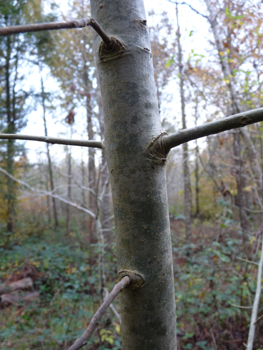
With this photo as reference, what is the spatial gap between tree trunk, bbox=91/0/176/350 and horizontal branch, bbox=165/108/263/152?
0.05 metres

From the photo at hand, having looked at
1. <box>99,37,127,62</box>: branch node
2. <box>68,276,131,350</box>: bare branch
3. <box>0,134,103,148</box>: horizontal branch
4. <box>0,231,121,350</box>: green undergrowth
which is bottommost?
<box>0,231,121,350</box>: green undergrowth

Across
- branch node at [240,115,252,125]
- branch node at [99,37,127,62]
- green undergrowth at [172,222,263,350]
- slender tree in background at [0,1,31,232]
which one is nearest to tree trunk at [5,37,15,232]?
slender tree in background at [0,1,31,232]

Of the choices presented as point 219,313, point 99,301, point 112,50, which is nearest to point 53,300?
point 99,301

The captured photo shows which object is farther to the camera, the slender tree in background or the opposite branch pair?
the slender tree in background

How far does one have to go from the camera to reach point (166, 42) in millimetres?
7984

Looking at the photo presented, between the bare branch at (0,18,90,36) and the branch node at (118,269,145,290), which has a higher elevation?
the bare branch at (0,18,90,36)

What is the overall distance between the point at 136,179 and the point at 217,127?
247mm

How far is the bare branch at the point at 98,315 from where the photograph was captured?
0.40 meters

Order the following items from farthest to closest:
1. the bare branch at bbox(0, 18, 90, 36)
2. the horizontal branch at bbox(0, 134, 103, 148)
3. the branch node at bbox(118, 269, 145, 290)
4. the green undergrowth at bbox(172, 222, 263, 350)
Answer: the green undergrowth at bbox(172, 222, 263, 350)
the horizontal branch at bbox(0, 134, 103, 148)
the branch node at bbox(118, 269, 145, 290)
the bare branch at bbox(0, 18, 90, 36)

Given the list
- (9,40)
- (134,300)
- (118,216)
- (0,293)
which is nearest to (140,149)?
(118,216)

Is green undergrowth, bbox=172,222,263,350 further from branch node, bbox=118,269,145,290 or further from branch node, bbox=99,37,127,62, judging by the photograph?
branch node, bbox=99,37,127,62

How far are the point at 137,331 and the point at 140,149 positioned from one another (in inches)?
19.6

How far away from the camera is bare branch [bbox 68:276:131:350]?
40 cm

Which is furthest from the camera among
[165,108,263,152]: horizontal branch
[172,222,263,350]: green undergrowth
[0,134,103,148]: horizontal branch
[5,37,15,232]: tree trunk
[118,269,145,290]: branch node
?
[5,37,15,232]: tree trunk
